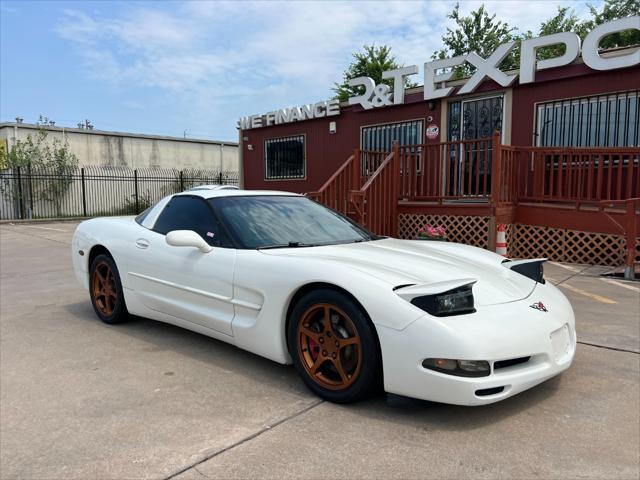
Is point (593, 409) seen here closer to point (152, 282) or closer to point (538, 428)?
point (538, 428)

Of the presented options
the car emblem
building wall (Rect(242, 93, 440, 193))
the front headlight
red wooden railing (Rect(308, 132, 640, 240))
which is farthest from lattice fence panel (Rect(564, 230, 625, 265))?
the front headlight

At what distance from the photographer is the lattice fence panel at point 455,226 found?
863cm

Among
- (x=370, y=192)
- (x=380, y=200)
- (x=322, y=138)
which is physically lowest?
(x=380, y=200)

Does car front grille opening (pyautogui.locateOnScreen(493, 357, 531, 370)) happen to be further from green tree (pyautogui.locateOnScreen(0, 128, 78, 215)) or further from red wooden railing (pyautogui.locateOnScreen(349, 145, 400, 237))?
green tree (pyautogui.locateOnScreen(0, 128, 78, 215))

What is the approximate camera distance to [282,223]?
3916 millimetres

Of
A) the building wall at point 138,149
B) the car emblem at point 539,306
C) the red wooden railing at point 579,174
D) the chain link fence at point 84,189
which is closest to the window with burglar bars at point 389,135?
the red wooden railing at point 579,174

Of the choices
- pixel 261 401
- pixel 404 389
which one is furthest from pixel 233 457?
pixel 404 389

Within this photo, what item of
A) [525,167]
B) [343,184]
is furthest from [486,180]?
[343,184]

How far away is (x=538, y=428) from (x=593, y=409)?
0.50 meters

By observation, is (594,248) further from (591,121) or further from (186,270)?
(186,270)

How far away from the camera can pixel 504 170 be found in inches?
336

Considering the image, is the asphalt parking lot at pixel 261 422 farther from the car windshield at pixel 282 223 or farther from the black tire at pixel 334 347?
the car windshield at pixel 282 223

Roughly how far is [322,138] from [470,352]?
1235 centimetres

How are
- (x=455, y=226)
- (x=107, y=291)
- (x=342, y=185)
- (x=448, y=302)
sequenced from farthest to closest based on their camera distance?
(x=342, y=185)
(x=455, y=226)
(x=107, y=291)
(x=448, y=302)
